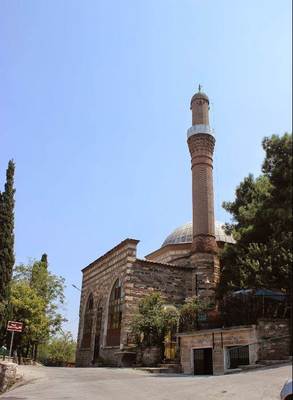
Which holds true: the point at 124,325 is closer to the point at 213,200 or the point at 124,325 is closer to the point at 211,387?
the point at 213,200

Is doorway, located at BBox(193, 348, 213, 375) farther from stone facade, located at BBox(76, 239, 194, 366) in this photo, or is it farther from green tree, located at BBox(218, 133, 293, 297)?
stone facade, located at BBox(76, 239, 194, 366)

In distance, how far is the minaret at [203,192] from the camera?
2377 cm

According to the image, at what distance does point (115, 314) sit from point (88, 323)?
5.65 m

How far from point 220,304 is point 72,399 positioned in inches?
374

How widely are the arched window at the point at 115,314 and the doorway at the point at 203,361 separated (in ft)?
25.2

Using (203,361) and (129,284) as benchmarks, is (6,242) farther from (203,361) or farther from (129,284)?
(203,361)

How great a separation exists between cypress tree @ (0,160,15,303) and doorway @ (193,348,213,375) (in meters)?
10.7

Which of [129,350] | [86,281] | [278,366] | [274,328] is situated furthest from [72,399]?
[86,281]

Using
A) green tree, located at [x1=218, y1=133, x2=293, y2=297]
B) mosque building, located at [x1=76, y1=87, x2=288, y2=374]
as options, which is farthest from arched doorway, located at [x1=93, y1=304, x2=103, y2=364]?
green tree, located at [x1=218, y1=133, x2=293, y2=297]

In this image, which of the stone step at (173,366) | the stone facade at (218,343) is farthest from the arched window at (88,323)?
the stone facade at (218,343)

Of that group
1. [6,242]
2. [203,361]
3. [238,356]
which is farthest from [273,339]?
[6,242]

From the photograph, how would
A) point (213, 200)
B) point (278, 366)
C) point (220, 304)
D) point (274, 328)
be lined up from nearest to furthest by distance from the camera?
point (278, 366)
point (274, 328)
point (220, 304)
point (213, 200)

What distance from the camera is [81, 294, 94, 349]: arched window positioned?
91.1 feet

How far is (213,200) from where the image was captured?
25.5 metres
